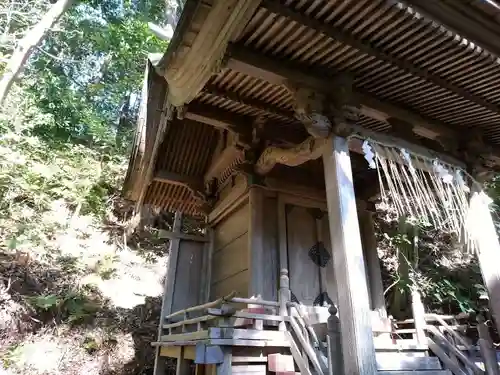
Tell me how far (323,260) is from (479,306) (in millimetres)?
4637

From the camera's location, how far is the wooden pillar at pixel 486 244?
12.4 ft

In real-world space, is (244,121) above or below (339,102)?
above

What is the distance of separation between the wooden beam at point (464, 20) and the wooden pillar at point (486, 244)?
1.88m

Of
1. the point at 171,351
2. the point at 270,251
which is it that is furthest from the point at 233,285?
the point at 171,351

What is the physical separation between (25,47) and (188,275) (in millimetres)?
7843

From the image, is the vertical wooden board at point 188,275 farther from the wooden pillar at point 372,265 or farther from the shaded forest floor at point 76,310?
the shaded forest floor at point 76,310

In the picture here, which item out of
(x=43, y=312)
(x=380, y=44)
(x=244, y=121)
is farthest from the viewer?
(x=43, y=312)

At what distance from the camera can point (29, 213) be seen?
31.6 ft

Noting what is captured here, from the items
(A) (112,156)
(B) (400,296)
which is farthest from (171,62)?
(A) (112,156)

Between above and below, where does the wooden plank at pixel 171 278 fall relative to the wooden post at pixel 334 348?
above

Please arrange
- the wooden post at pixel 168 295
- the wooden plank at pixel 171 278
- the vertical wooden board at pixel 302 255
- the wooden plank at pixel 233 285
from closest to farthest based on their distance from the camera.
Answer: the vertical wooden board at pixel 302 255 → the wooden plank at pixel 233 285 → the wooden post at pixel 168 295 → the wooden plank at pixel 171 278

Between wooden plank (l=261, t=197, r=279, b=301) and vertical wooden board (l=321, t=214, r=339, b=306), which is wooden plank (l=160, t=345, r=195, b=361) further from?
vertical wooden board (l=321, t=214, r=339, b=306)

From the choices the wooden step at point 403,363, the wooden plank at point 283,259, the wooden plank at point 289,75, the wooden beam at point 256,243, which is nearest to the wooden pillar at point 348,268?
the wooden plank at point 289,75

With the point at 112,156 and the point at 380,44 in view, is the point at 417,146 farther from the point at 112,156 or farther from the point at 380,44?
the point at 112,156
